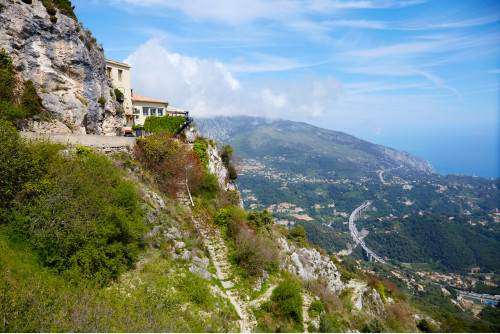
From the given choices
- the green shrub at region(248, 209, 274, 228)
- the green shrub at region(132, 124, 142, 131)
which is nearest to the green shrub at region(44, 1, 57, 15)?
the green shrub at region(132, 124, 142, 131)

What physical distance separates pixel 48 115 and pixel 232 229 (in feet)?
68.8

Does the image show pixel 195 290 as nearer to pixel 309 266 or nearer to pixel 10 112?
pixel 10 112

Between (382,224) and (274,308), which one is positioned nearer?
(274,308)

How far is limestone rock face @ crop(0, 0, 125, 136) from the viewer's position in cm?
2094

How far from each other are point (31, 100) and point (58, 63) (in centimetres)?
571

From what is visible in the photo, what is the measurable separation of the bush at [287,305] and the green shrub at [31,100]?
25.8 meters

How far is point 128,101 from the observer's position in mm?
34906

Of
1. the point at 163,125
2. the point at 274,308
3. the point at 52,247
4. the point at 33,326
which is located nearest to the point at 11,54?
the point at 163,125

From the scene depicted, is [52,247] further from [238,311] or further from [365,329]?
[365,329]

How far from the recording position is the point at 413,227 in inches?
6156

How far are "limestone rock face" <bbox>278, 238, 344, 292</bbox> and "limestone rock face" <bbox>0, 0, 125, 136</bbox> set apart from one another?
26.3 metres

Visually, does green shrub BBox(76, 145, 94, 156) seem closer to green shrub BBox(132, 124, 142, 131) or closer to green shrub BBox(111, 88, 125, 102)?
green shrub BBox(111, 88, 125, 102)

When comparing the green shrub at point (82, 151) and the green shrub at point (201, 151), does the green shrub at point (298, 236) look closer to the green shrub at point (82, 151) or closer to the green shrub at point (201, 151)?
the green shrub at point (201, 151)

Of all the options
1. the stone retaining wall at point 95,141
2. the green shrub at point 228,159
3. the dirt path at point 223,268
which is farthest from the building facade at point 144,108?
the dirt path at point 223,268
